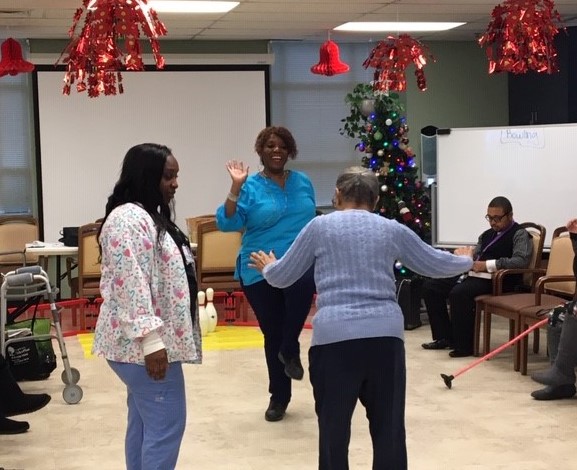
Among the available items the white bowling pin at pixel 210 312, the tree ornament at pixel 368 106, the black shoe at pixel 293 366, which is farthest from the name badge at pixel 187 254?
the tree ornament at pixel 368 106

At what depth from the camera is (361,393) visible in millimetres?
3307

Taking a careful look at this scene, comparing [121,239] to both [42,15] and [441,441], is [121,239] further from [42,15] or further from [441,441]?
[42,15]

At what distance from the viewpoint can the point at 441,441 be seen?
469cm

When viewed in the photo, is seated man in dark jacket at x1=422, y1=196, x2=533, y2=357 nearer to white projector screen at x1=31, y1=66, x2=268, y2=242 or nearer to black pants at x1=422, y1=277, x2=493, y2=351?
black pants at x1=422, y1=277, x2=493, y2=351

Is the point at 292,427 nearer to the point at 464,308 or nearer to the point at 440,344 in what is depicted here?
the point at 464,308

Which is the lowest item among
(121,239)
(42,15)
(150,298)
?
(150,298)

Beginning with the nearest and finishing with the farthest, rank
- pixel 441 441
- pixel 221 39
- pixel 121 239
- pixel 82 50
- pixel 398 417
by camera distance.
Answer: pixel 121 239, pixel 398 417, pixel 441 441, pixel 82 50, pixel 221 39

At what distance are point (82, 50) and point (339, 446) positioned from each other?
3.22 meters

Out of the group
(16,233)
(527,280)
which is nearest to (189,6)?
(16,233)

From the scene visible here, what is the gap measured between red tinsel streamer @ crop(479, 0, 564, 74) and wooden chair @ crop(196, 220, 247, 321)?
11.3 ft

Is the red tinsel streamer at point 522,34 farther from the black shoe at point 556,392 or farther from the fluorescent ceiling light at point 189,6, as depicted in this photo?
the fluorescent ceiling light at point 189,6

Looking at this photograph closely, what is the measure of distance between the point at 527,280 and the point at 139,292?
4.60 meters

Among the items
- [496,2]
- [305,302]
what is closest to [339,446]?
[305,302]

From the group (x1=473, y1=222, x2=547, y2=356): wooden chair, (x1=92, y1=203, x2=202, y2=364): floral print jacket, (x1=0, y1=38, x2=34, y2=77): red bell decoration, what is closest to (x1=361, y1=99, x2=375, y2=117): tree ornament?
(x1=473, y1=222, x2=547, y2=356): wooden chair
